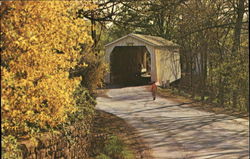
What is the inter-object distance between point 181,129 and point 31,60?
887cm

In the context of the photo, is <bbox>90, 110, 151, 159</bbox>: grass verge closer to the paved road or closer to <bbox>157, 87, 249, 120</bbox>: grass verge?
the paved road

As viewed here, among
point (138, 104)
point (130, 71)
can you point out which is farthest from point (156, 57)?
point (138, 104)

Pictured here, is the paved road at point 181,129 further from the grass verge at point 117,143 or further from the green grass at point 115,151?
the green grass at point 115,151

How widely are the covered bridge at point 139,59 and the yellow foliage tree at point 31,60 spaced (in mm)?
19041

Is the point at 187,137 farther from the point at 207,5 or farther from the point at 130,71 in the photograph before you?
the point at 130,71

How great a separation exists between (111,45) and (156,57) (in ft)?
12.7

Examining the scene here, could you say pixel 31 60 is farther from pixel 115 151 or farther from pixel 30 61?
pixel 115 151

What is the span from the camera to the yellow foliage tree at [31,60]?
5.61 m

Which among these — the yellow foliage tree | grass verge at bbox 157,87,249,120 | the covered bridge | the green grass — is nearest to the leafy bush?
the yellow foliage tree

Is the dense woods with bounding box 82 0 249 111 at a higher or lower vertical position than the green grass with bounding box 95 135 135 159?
higher

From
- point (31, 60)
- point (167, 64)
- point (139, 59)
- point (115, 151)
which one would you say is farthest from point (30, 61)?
point (139, 59)

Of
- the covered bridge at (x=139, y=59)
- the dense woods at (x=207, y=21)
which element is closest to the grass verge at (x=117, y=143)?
the dense woods at (x=207, y=21)

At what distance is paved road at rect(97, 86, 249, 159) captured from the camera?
10.6m

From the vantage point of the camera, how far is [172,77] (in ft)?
98.6
